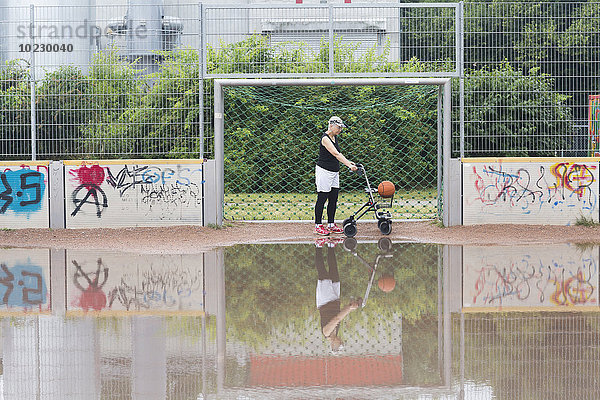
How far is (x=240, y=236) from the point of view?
13.2 metres

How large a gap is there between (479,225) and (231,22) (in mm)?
5390

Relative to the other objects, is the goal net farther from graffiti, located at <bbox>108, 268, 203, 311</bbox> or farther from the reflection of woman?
graffiti, located at <bbox>108, 268, 203, 311</bbox>

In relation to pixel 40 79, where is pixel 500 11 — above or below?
above

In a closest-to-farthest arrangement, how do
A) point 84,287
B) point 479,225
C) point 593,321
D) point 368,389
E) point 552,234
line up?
1. point 368,389
2. point 593,321
3. point 84,287
4. point 552,234
5. point 479,225

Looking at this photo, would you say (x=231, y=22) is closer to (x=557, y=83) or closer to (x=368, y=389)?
(x=557, y=83)

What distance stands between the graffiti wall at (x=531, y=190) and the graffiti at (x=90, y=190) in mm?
6078

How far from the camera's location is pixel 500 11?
47.0 feet

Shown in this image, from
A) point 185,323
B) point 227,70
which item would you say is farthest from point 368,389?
point 227,70

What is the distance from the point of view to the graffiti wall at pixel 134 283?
7.73 metres

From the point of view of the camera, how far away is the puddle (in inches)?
209

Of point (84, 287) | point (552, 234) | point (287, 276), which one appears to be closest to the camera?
point (84, 287)

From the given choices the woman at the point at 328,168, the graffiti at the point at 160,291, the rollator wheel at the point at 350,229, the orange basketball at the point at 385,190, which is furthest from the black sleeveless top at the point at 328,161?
the graffiti at the point at 160,291

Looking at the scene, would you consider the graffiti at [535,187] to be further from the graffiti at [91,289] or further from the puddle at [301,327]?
the graffiti at [91,289]

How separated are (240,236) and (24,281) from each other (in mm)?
4578
